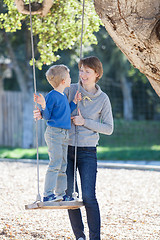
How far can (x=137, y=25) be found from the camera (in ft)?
11.3

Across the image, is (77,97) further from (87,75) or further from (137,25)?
(137,25)

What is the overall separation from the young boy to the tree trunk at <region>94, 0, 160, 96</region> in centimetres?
60

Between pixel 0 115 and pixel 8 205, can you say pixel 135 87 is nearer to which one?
pixel 0 115

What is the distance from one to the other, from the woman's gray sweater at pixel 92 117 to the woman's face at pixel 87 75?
8 centimetres

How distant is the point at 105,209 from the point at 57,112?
2.74 metres

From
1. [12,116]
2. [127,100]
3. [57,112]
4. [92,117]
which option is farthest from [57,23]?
[127,100]

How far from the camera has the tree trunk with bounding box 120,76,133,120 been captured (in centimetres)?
2691

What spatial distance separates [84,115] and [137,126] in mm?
18723

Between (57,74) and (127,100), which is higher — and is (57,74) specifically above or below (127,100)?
below

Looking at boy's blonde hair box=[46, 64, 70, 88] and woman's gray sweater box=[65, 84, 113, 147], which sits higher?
boy's blonde hair box=[46, 64, 70, 88]

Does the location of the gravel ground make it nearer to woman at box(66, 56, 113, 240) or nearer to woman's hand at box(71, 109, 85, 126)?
woman at box(66, 56, 113, 240)

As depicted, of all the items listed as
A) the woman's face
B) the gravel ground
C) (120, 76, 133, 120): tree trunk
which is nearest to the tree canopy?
the gravel ground

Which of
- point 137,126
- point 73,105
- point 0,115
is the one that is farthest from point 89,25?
point 137,126

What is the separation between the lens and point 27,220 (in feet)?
17.4
